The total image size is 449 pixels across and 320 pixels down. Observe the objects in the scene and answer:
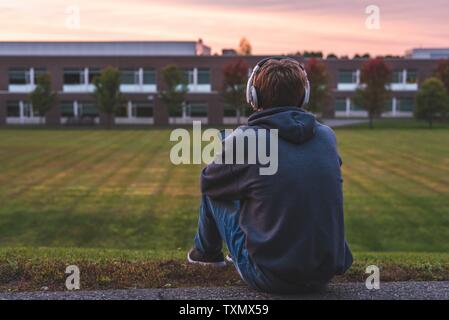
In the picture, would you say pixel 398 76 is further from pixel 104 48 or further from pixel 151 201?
→ pixel 151 201

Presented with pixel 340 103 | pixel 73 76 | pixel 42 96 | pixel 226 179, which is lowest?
pixel 340 103

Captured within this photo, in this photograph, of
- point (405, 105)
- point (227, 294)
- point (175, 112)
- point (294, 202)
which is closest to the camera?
point (294, 202)

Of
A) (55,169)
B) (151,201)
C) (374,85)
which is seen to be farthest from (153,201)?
(374,85)

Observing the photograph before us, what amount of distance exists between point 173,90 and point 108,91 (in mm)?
7517

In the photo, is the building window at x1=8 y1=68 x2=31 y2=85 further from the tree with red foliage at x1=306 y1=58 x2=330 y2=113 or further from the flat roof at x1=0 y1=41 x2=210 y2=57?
the tree with red foliage at x1=306 y1=58 x2=330 y2=113

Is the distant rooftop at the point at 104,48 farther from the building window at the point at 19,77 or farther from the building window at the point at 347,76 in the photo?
the building window at the point at 347,76

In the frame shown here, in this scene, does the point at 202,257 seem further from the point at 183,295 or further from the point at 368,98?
the point at 368,98

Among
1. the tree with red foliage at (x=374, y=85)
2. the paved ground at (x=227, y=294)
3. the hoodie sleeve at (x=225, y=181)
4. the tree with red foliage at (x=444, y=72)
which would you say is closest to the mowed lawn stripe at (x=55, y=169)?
the paved ground at (x=227, y=294)

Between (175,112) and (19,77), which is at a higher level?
(19,77)

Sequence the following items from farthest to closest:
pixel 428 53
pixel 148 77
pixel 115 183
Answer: pixel 428 53, pixel 148 77, pixel 115 183

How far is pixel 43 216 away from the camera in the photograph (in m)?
16.4

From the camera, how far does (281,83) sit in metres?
4.12

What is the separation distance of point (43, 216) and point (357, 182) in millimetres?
11147

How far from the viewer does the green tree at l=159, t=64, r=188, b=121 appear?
217ft
